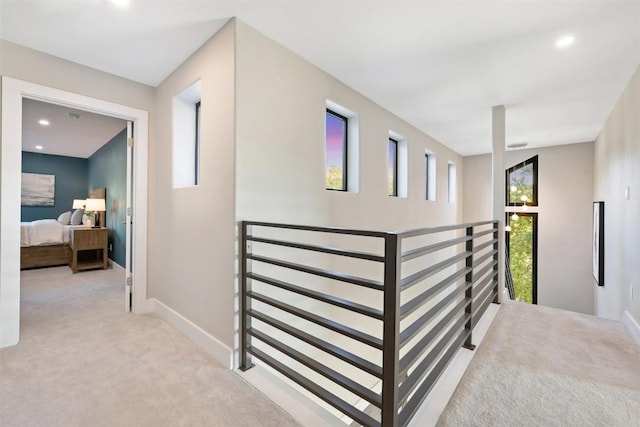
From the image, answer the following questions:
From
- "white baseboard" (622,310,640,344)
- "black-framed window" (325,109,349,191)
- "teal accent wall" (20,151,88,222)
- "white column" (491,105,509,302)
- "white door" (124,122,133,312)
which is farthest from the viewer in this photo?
"teal accent wall" (20,151,88,222)

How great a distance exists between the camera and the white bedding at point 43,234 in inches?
187

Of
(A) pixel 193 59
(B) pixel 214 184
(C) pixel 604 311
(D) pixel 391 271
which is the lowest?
(C) pixel 604 311

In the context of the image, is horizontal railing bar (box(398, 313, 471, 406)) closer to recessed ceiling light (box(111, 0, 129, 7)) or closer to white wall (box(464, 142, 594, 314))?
recessed ceiling light (box(111, 0, 129, 7))

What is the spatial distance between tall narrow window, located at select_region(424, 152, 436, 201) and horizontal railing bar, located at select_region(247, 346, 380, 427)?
444 cm

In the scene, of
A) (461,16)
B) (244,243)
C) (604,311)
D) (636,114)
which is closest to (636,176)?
(636,114)

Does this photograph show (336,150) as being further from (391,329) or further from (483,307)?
(391,329)

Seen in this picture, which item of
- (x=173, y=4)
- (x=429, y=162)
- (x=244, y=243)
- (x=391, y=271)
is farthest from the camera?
(x=429, y=162)

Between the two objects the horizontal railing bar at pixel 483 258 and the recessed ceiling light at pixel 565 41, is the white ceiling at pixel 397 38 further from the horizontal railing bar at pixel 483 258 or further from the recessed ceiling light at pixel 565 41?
the horizontal railing bar at pixel 483 258

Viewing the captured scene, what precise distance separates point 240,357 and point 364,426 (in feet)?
3.14

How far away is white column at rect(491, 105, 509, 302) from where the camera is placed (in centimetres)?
315

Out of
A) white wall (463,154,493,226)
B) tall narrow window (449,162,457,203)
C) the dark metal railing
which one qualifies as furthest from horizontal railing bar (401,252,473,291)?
white wall (463,154,493,226)

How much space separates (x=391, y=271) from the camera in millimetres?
1171

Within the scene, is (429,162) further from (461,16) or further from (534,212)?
(461,16)

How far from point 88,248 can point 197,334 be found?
3.87m
